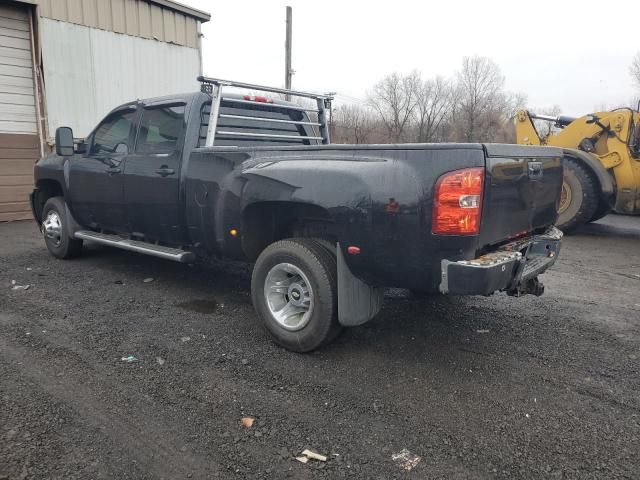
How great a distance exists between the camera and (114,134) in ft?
19.0

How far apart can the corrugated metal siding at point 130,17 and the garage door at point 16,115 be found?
0.67 metres

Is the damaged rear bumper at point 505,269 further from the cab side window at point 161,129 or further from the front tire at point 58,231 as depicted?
the front tire at point 58,231

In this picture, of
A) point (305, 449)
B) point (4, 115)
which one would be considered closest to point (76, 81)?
point (4, 115)

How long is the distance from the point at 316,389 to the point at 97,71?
1118 cm

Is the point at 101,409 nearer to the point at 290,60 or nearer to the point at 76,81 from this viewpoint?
the point at 76,81

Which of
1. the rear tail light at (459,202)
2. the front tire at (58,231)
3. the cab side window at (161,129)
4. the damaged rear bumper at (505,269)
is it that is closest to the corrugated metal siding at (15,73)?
the front tire at (58,231)

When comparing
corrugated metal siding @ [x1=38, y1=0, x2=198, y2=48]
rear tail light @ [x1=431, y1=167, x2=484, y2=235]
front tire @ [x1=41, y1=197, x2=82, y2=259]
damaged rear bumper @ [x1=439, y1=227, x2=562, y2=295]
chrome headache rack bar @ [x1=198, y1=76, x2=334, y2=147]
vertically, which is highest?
corrugated metal siding @ [x1=38, y1=0, x2=198, y2=48]

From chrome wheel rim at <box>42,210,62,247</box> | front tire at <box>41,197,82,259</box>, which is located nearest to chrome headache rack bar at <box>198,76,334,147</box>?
front tire at <box>41,197,82,259</box>

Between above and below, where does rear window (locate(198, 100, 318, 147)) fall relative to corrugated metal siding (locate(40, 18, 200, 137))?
below

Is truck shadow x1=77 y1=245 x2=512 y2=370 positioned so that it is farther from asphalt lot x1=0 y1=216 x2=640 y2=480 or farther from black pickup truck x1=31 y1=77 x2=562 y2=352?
black pickup truck x1=31 y1=77 x2=562 y2=352

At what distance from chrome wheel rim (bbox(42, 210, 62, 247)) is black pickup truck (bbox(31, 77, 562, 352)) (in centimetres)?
92

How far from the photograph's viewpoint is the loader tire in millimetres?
9008

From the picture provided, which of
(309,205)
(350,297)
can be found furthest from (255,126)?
(350,297)

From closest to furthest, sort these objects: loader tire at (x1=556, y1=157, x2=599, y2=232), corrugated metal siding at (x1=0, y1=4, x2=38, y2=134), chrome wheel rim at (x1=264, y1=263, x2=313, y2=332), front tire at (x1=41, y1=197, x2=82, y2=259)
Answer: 1. chrome wheel rim at (x1=264, y1=263, x2=313, y2=332)
2. front tire at (x1=41, y1=197, x2=82, y2=259)
3. loader tire at (x1=556, y1=157, x2=599, y2=232)
4. corrugated metal siding at (x1=0, y1=4, x2=38, y2=134)
